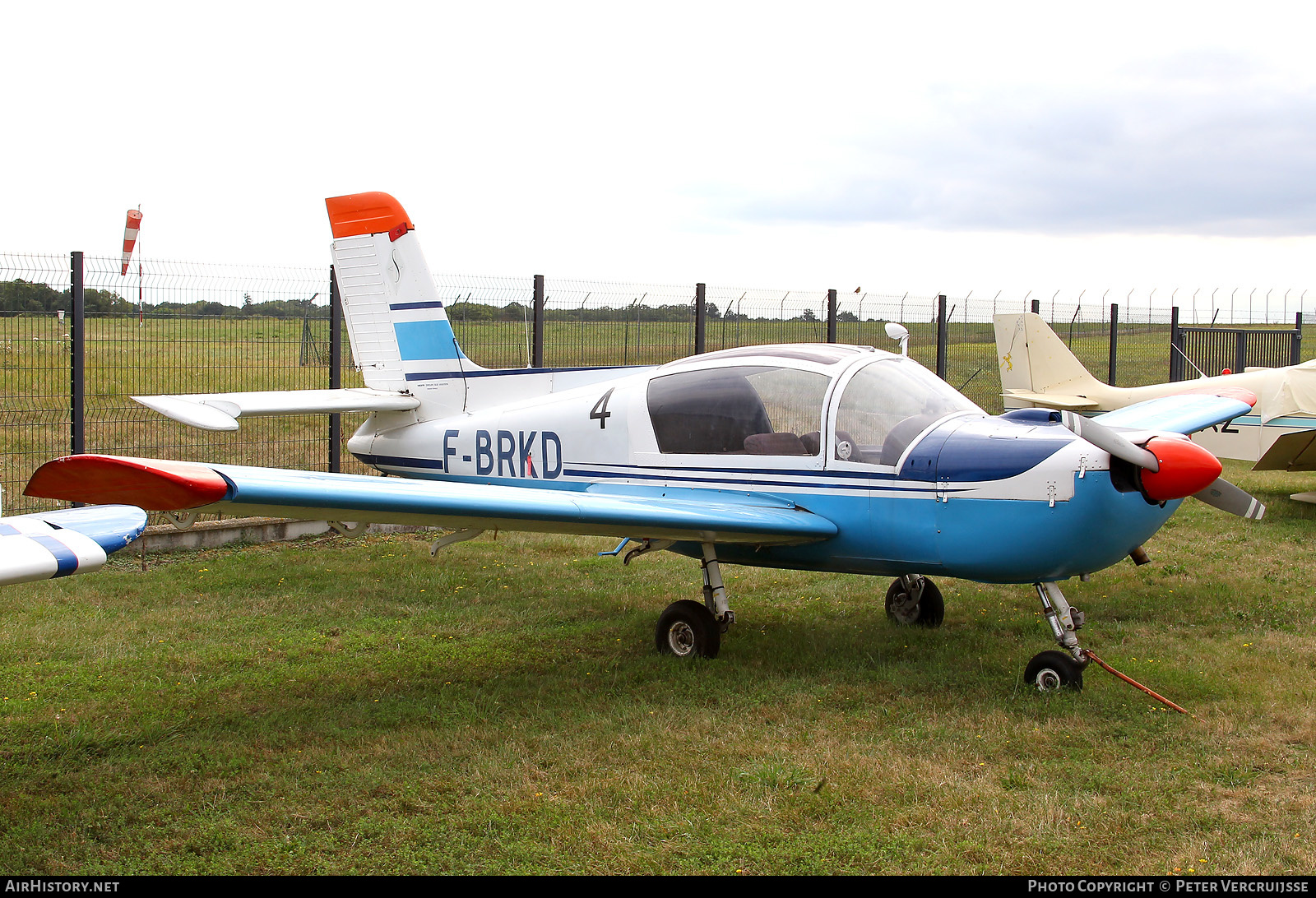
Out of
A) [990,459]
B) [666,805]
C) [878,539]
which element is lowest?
[666,805]

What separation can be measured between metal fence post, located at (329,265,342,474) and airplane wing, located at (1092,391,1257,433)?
7.22m

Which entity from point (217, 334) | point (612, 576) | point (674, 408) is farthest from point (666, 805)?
point (217, 334)

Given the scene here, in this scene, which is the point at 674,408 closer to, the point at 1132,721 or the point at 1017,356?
the point at 1132,721

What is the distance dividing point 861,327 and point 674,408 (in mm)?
9850

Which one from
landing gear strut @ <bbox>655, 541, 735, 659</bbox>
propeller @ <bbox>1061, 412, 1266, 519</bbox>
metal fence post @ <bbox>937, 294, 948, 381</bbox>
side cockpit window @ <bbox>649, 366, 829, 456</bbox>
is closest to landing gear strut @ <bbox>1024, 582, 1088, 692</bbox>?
propeller @ <bbox>1061, 412, 1266, 519</bbox>

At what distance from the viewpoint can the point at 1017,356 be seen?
48.8 feet

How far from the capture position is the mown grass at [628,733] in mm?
3844

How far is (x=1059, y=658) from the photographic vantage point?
5.53m

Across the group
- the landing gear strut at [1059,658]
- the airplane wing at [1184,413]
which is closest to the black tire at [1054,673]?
the landing gear strut at [1059,658]

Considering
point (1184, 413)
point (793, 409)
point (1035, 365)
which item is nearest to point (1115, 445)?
point (793, 409)

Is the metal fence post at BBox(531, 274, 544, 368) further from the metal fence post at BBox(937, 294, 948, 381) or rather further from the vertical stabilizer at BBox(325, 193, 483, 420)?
the metal fence post at BBox(937, 294, 948, 381)

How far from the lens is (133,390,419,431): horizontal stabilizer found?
679 centimetres

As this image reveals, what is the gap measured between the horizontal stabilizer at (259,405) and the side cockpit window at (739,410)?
8.36ft

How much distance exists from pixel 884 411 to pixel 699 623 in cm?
169
